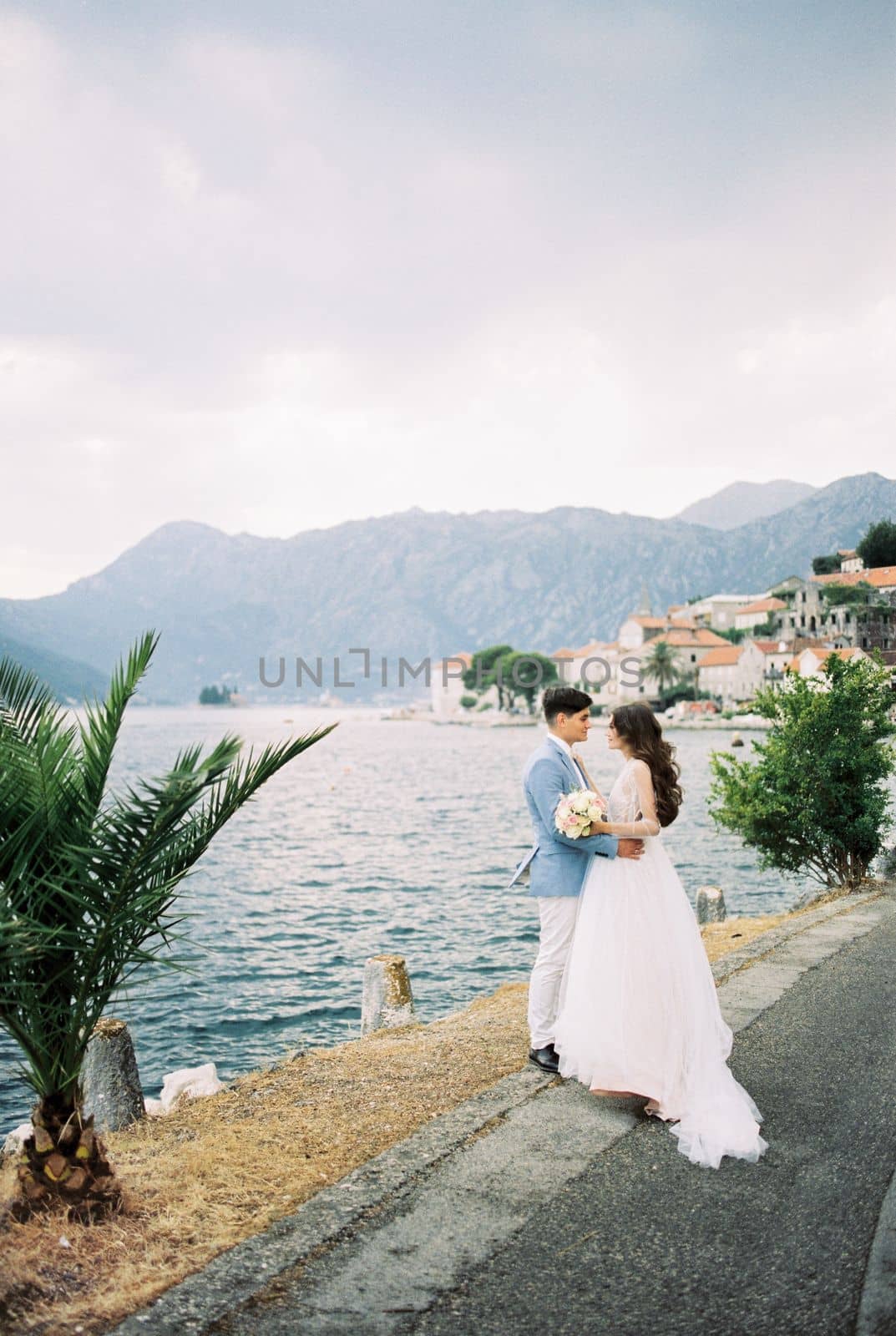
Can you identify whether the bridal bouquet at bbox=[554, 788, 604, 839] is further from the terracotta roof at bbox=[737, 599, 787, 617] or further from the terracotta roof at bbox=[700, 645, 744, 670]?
the terracotta roof at bbox=[737, 599, 787, 617]

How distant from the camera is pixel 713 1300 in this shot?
367cm

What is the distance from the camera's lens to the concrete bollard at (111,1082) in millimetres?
7605

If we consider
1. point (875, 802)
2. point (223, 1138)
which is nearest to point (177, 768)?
point (223, 1138)

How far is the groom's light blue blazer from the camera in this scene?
20.5 ft

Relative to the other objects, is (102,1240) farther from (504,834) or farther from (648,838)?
(504,834)

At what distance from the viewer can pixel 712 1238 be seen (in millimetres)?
4121

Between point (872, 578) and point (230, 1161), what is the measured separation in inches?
5800

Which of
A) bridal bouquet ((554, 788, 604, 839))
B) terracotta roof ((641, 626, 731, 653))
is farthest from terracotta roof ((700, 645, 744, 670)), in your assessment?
bridal bouquet ((554, 788, 604, 839))

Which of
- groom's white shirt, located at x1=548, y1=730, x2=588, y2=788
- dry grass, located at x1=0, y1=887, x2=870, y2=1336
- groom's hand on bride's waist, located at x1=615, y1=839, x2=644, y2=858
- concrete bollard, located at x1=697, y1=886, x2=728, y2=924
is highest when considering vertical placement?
groom's white shirt, located at x1=548, y1=730, x2=588, y2=788

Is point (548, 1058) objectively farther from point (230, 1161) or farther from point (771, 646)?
point (771, 646)

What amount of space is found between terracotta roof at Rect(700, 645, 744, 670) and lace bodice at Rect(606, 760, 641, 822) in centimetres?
15832

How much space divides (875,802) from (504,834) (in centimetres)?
3122

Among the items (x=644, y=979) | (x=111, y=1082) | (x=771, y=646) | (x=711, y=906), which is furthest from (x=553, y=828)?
(x=771, y=646)

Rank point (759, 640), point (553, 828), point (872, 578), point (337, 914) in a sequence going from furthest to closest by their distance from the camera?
point (759, 640) < point (872, 578) < point (337, 914) < point (553, 828)
